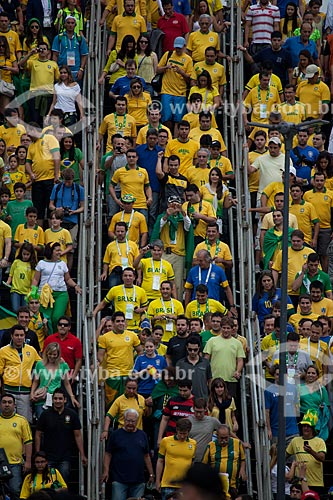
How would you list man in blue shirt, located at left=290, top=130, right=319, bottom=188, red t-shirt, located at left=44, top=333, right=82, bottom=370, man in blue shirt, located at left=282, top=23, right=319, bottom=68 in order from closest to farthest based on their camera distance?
red t-shirt, located at left=44, top=333, right=82, bottom=370 < man in blue shirt, located at left=290, top=130, right=319, bottom=188 < man in blue shirt, located at left=282, top=23, right=319, bottom=68

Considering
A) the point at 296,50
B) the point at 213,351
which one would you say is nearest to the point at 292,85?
the point at 296,50

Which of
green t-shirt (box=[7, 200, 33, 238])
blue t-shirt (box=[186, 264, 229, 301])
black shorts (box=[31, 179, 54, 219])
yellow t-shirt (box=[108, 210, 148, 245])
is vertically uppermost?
black shorts (box=[31, 179, 54, 219])

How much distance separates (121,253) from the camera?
21.2m

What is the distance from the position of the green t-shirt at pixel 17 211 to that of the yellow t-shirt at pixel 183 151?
8.22ft

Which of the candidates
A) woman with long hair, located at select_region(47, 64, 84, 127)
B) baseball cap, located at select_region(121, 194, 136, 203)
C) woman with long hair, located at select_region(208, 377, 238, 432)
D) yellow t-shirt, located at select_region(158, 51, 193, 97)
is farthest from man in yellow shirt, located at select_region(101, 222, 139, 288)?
yellow t-shirt, located at select_region(158, 51, 193, 97)

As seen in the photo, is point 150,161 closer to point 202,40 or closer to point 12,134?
point 12,134

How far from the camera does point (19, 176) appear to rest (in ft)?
75.7

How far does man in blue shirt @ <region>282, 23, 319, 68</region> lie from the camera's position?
1035 inches

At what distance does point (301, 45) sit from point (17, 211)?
719cm

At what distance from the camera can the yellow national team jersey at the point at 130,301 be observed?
A: 20266mm

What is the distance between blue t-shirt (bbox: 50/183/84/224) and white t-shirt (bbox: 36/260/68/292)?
1720 mm

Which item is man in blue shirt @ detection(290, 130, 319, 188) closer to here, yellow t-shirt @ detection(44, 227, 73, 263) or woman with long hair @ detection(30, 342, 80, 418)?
yellow t-shirt @ detection(44, 227, 73, 263)

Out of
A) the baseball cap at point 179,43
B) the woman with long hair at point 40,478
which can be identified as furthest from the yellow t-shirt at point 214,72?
the woman with long hair at point 40,478

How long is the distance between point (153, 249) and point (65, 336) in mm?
1979
